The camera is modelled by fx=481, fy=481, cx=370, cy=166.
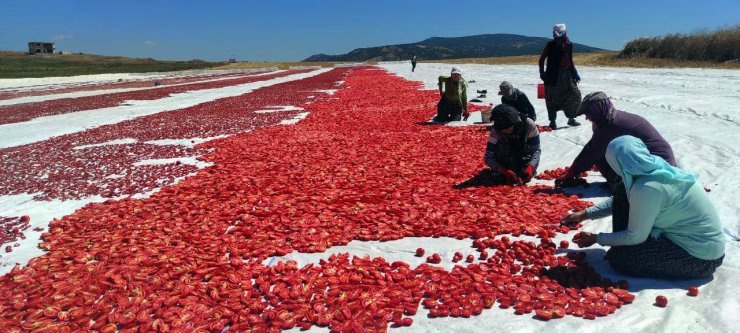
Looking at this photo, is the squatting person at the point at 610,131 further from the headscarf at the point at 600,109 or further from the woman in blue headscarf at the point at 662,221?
the woman in blue headscarf at the point at 662,221

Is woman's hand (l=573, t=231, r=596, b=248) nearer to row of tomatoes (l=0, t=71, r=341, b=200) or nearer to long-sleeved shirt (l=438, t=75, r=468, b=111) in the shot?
row of tomatoes (l=0, t=71, r=341, b=200)

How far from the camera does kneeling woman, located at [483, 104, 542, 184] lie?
22.5 ft

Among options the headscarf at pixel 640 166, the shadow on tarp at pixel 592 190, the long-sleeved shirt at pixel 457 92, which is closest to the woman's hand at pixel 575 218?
the headscarf at pixel 640 166

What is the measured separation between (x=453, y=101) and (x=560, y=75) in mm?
3472

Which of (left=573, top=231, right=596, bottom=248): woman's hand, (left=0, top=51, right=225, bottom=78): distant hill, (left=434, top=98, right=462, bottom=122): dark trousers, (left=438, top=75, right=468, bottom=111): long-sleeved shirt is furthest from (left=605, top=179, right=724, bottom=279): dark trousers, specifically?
(left=0, top=51, right=225, bottom=78): distant hill

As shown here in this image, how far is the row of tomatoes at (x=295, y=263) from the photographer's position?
12.4 feet

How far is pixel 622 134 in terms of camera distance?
5.30 metres

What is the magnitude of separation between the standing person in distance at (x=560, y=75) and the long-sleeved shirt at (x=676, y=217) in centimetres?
709

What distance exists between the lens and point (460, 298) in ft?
12.6

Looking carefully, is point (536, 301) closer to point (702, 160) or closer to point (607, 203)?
point (607, 203)

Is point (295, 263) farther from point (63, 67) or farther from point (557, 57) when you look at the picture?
point (63, 67)

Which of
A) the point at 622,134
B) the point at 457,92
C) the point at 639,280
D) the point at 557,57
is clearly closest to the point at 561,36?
the point at 557,57

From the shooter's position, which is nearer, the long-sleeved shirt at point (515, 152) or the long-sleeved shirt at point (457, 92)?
the long-sleeved shirt at point (515, 152)

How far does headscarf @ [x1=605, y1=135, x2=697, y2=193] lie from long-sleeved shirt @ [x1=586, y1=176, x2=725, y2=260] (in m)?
0.04
